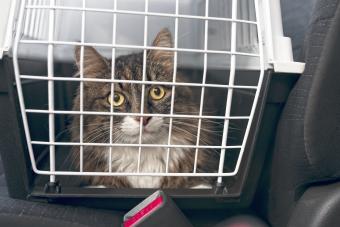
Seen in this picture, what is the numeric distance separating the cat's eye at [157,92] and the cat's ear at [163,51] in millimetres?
Answer: 62

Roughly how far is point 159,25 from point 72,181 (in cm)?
65

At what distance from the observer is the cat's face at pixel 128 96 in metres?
0.86

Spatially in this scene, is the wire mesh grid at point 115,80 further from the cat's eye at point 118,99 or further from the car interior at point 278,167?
the cat's eye at point 118,99

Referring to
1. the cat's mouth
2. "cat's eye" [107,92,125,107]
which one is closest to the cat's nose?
the cat's mouth

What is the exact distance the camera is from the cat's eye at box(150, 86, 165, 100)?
2.92 feet

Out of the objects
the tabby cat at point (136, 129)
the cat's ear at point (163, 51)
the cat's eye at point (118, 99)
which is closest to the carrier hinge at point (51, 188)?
the tabby cat at point (136, 129)

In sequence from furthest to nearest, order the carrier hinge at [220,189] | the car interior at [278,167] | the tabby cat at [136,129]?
the tabby cat at [136,129] → the carrier hinge at [220,189] → the car interior at [278,167]

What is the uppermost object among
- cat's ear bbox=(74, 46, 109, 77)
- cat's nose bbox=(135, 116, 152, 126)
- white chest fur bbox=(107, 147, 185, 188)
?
cat's ear bbox=(74, 46, 109, 77)

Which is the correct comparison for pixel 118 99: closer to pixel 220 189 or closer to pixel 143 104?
pixel 143 104

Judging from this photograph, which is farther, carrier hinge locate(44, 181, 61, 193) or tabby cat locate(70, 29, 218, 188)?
tabby cat locate(70, 29, 218, 188)

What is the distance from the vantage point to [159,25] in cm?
124

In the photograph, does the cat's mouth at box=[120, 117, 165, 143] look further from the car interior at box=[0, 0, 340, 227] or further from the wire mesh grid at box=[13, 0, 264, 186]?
the car interior at box=[0, 0, 340, 227]

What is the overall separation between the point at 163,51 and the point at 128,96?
146 mm

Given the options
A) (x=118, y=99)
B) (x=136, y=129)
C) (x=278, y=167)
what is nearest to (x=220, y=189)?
(x=278, y=167)
